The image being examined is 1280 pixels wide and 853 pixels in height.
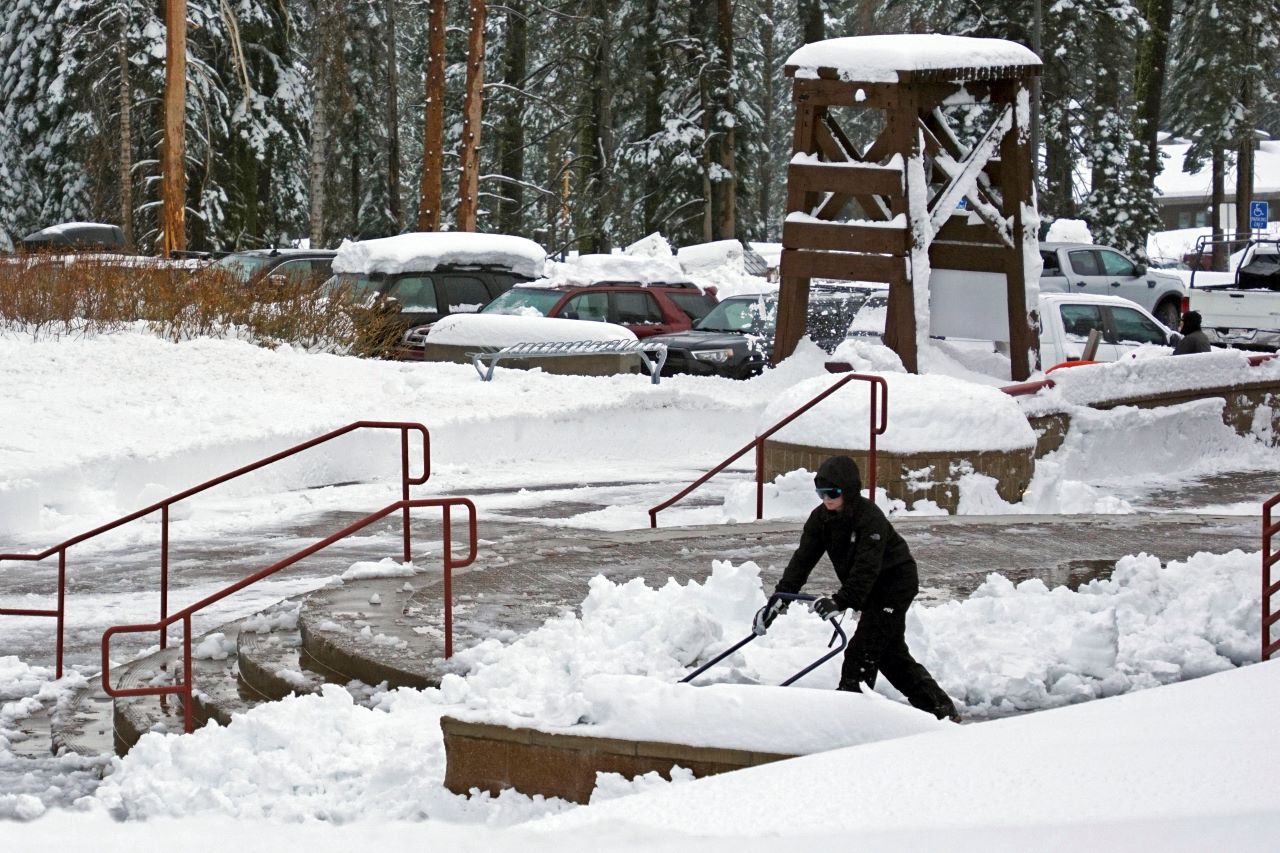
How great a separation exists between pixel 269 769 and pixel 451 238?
19.1 meters

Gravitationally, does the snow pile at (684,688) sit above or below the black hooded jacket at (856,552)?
below

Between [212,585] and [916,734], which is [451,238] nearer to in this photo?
[212,585]

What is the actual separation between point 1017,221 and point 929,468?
5.01 metres

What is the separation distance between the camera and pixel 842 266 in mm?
18250

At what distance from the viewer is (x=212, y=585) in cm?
1198

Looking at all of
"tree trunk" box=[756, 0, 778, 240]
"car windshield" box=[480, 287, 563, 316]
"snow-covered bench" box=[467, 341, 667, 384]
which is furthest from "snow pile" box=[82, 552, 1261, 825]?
"tree trunk" box=[756, 0, 778, 240]

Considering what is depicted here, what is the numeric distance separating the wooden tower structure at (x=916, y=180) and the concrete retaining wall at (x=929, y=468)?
3.62m

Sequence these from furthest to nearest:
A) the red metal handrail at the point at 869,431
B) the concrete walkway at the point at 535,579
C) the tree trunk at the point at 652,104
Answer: the tree trunk at the point at 652,104 → the red metal handrail at the point at 869,431 → the concrete walkway at the point at 535,579

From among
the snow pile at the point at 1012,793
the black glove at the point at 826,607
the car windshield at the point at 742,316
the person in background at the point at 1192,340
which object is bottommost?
the snow pile at the point at 1012,793

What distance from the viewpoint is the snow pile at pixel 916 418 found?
1398 cm

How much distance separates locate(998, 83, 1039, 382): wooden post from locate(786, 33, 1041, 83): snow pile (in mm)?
408

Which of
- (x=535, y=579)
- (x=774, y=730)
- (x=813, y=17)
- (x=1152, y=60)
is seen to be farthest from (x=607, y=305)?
(x=1152, y=60)

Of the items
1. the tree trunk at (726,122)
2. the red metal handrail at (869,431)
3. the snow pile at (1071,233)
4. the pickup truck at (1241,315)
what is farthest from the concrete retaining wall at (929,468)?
the tree trunk at (726,122)

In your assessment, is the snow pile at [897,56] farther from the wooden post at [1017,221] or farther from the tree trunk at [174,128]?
the tree trunk at [174,128]
